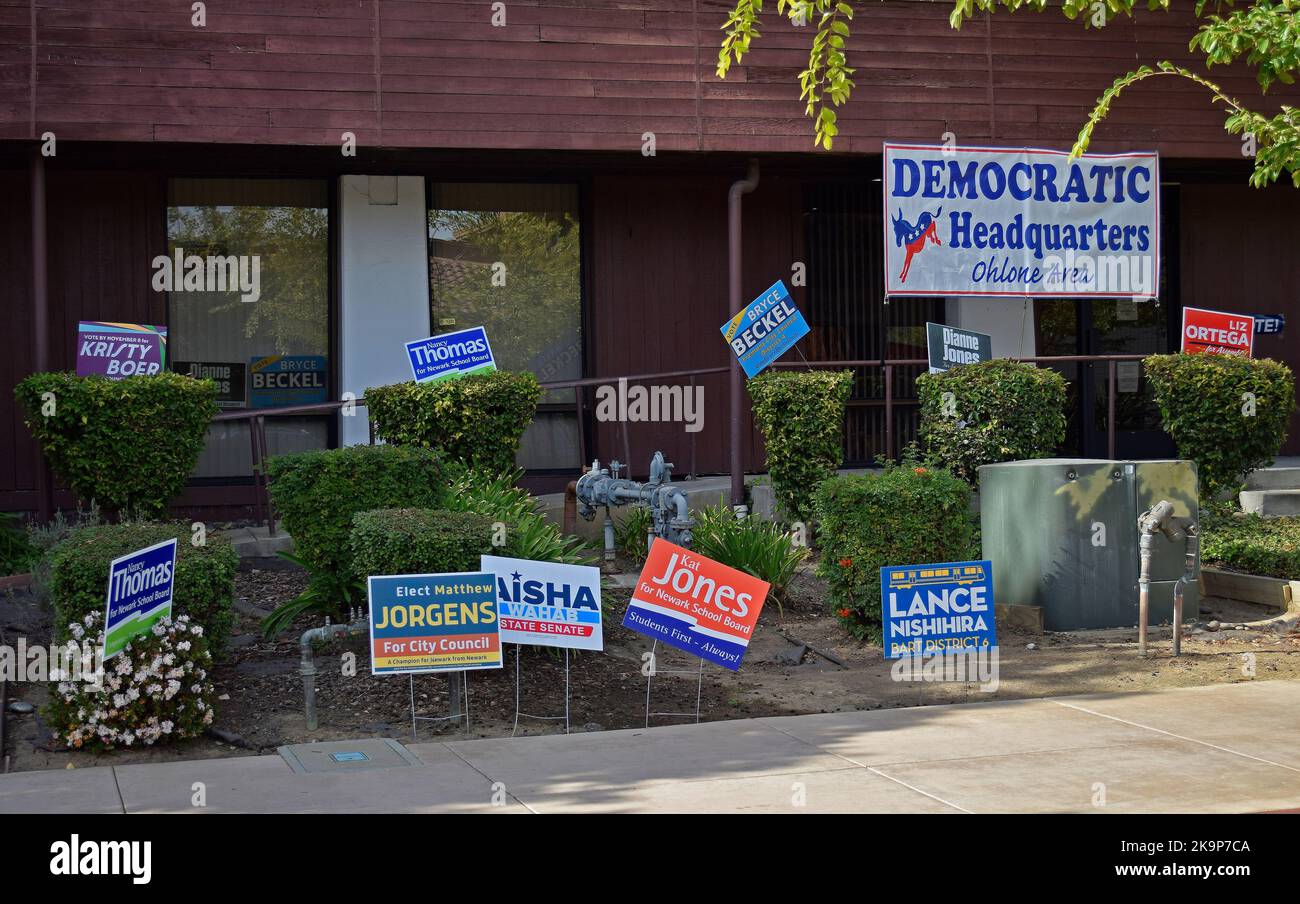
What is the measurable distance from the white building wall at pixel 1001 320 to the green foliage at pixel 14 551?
9.44 m

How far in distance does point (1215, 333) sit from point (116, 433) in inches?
386

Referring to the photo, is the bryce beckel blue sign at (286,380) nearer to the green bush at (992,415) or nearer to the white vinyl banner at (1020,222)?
the white vinyl banner at (1020,222)

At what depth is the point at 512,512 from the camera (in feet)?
33.2

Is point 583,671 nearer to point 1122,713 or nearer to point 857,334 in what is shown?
point 1122,713

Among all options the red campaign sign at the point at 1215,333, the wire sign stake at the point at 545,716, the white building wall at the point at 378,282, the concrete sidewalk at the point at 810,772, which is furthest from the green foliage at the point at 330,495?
the red campaign sign at the point at 1215,333

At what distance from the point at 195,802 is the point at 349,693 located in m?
2.02

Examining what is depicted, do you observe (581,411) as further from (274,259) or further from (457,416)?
(274,259)

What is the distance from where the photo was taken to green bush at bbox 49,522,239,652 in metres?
7.35

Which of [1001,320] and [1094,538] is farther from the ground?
[1001,320]

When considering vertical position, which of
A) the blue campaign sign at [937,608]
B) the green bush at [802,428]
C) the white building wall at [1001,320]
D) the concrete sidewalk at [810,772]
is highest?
the white building wall at [1001,320]

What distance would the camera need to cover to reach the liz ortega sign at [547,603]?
7852 mm

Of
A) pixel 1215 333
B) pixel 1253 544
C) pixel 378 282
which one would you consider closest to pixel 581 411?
pixel 378 282

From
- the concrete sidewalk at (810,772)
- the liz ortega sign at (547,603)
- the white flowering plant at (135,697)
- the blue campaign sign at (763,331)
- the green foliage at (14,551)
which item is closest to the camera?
the concrete sidewalk at (810,772)

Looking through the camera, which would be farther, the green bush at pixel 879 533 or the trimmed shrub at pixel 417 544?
the green bush at pixel 879 533
